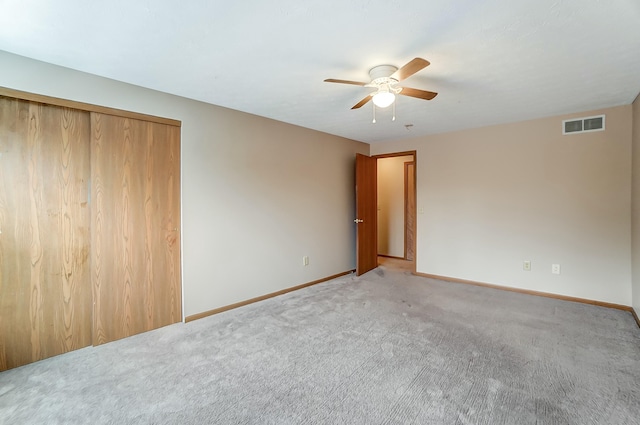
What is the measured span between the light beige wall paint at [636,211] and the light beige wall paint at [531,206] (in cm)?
13

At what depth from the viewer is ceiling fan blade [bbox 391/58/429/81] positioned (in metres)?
1.81

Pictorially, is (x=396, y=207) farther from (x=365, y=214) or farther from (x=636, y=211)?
(x=636, y=211)

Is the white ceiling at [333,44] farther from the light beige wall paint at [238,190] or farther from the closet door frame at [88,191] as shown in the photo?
the closet door frame at [88,191]

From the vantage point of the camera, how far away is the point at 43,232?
226 cm

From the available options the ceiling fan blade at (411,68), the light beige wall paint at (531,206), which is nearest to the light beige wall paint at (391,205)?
the light beige wall paint at (531,206)

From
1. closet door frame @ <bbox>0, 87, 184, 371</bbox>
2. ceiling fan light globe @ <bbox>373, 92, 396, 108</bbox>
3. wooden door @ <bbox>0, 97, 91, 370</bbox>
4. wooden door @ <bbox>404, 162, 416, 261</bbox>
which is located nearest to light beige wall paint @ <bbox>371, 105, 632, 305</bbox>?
wooden door @ <bbox>404, 162, 416, 261</bbox>

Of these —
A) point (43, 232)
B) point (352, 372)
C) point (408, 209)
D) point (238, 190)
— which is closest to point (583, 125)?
point (408, 209)

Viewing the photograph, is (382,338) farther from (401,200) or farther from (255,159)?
(401,200)

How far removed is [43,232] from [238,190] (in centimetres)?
169

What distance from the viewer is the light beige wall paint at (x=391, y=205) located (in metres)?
6.15

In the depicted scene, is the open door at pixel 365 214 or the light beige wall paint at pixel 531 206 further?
the open door at pixel 365 214

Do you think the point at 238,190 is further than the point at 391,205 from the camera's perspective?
No

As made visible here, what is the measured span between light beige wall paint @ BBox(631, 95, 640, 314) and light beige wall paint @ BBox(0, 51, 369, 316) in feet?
11.3

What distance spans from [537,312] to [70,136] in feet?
15.9
